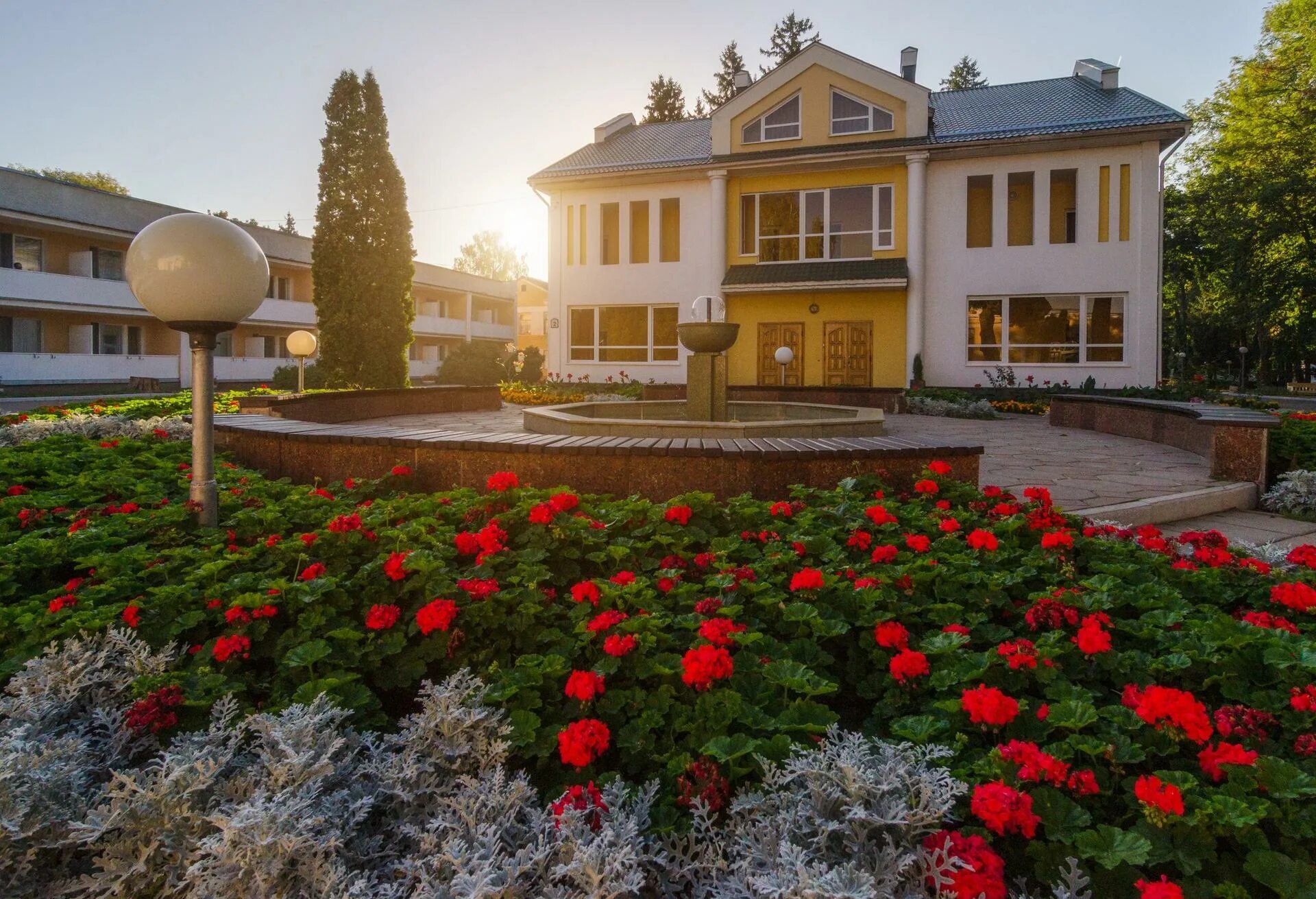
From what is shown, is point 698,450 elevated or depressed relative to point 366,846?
elevated

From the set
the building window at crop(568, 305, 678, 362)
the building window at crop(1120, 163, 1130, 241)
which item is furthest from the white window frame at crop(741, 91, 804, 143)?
the building window at crop(1120, 163, 1130, 241)

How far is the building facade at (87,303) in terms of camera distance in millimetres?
21359

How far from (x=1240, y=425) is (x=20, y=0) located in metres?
17.8

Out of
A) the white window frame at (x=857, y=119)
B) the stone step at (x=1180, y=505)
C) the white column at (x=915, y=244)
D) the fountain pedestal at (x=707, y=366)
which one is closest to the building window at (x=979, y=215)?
the white column at (x=915, y=244)

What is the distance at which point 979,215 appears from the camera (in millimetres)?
18594

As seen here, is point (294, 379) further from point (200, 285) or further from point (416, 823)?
point (416, 823)

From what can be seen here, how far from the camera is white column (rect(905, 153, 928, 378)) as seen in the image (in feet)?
58.8

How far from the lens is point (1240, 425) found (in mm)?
6004

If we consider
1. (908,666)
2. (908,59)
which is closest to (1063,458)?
(908,666)

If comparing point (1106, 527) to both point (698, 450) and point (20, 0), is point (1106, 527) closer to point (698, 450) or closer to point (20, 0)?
point (698, 450)

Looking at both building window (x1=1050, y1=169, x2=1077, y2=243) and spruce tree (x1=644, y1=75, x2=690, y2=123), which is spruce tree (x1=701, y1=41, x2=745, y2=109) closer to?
spruce tree (x1=644, y1=75, x2=690, y2=123)

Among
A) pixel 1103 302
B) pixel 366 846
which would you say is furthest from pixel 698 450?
pixel 1103 302

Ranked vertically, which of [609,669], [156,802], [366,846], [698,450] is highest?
[698,450]

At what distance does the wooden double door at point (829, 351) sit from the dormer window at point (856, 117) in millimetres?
4702
